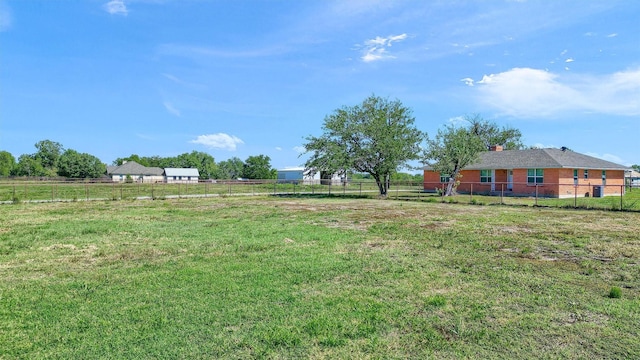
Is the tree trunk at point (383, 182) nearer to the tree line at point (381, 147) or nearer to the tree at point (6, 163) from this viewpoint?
the tree line at point (381, 147)

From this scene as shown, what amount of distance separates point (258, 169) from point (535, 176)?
63192 millimetres

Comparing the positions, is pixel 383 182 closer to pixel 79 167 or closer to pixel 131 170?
pixel 79 167

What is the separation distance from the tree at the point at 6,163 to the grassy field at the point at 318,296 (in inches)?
4190

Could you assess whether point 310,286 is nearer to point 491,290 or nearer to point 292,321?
point 292,321

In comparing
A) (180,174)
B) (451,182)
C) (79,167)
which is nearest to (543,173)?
(451,182)

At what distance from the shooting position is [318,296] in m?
4.83

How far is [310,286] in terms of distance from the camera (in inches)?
207

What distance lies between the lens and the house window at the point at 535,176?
97.5 ft

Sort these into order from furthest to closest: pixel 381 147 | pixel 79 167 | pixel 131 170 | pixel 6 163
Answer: pixel 6 163
pixel 131 170
pixel 79 167
pixel 381 147

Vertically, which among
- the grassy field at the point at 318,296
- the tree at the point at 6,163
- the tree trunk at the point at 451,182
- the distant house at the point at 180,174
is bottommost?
the grassy field at the point at 318,296

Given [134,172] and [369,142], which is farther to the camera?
[134,172]

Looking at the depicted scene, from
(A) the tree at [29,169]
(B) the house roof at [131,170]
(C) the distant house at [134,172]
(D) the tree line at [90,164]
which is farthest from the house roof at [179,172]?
(A) the tree at [29,169]

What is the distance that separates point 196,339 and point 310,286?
197cm

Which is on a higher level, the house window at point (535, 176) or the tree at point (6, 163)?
the tree at point (6, 163)
